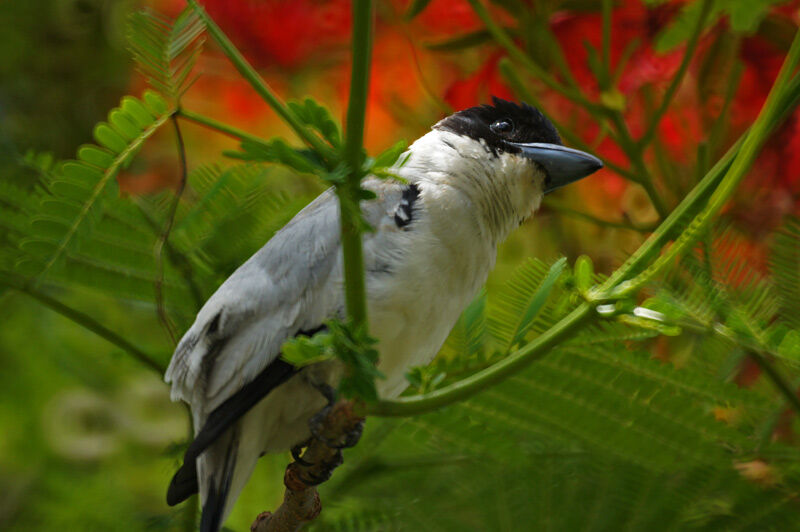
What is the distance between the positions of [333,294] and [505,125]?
54cm

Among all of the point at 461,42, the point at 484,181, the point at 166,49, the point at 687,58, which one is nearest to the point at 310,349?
the point at 166,49

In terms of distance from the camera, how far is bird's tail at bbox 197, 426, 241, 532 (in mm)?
1732

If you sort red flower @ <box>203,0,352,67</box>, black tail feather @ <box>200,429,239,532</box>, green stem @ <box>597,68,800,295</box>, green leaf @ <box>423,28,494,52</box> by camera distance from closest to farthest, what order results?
green stem @ <box>597,68,800,295</box>, black tail feather @ <box>200,429,239,532</box>, green leaf @ <box>423,28,494,52</box>, red flower @ <box>203,0,352,67</box>

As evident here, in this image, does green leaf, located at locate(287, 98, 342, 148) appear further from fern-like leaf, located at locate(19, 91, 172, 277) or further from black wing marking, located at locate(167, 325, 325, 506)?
black wing marking, located at locate(167, 325, 325, 506)

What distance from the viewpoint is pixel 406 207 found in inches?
68.1

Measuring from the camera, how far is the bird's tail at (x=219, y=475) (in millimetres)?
1732

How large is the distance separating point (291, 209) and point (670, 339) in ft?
3.36

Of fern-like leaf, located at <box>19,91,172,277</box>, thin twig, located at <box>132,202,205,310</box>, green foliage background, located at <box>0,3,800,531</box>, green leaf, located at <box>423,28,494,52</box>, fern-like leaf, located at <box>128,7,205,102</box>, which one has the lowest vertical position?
green foliage background, located at <box>0,3,800,531</box>

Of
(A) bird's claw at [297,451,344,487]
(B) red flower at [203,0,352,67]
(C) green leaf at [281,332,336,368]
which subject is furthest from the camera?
(B) red flower at [203,0,352,67]

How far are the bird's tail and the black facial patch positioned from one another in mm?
746

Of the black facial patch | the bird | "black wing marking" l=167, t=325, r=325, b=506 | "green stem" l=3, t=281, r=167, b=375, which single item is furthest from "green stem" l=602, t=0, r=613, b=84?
"green stem" l=3, t=281, r=167, b=375

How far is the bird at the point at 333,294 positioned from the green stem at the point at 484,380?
402 millimetres

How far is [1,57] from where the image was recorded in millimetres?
3355

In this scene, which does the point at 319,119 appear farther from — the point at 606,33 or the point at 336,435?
the point at 606,33
